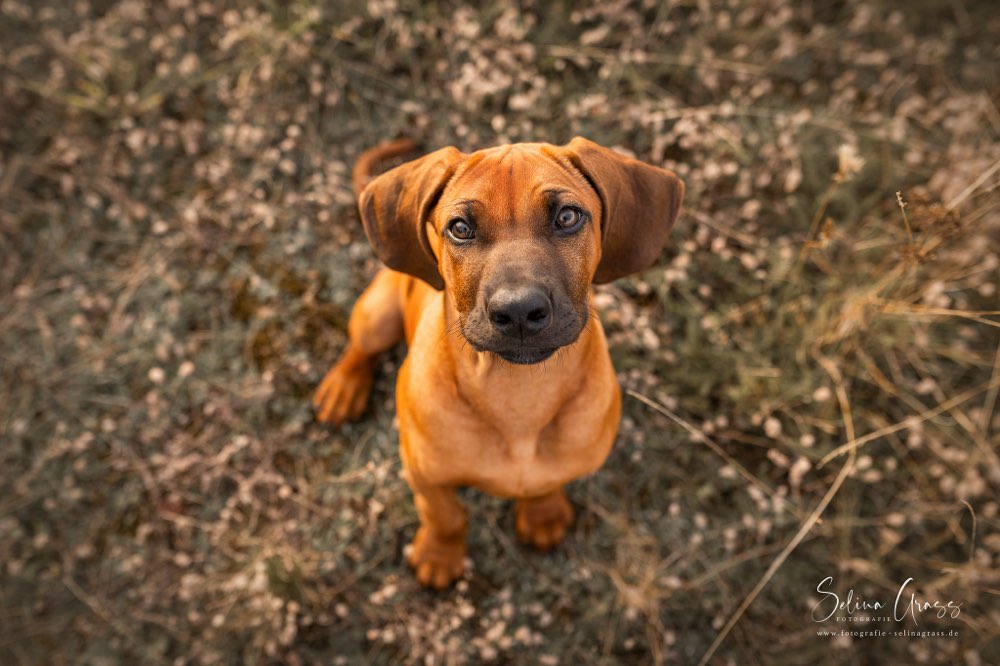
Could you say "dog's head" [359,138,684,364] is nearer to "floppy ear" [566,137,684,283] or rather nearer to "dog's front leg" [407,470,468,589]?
"floppy ear" [566,137,684,283]

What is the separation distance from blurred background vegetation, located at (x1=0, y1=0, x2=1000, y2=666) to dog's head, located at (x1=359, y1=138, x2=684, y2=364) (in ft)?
4.75

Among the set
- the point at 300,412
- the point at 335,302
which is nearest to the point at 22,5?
the point at 335,302

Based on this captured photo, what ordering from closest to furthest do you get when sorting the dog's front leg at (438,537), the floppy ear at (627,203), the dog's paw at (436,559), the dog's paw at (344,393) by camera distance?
the floppy ear at (627,203)
the dog's front leg at (438,537)
the dog's paw at (436,559)
the dog's paw at (344,393)

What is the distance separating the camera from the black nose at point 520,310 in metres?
1.91

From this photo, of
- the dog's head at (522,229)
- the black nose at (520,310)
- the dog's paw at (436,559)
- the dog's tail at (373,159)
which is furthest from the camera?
the dog's tail at (373,159)

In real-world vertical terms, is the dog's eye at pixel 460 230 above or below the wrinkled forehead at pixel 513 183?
below

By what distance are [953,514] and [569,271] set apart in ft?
10.5

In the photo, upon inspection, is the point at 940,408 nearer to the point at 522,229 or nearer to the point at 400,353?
the point at 522,229

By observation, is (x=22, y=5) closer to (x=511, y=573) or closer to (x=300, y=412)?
(x=300, y=412)

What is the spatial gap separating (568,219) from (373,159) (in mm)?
1840

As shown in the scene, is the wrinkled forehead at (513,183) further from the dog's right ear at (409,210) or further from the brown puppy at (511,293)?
the dog's right ear at (409,210)

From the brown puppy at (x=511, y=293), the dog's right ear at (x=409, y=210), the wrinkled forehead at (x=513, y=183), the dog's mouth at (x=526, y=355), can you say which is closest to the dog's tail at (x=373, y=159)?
the brown puppy at (x=511, y=293)

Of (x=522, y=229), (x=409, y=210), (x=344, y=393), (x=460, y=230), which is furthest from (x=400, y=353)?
(x=522, y=229)

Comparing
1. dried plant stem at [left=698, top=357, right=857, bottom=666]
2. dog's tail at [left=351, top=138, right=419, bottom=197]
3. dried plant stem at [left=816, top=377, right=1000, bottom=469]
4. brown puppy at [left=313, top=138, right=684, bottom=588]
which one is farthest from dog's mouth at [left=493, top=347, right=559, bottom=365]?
dried plant stem at [left=816, top=377, right=1000, bottom=469]
